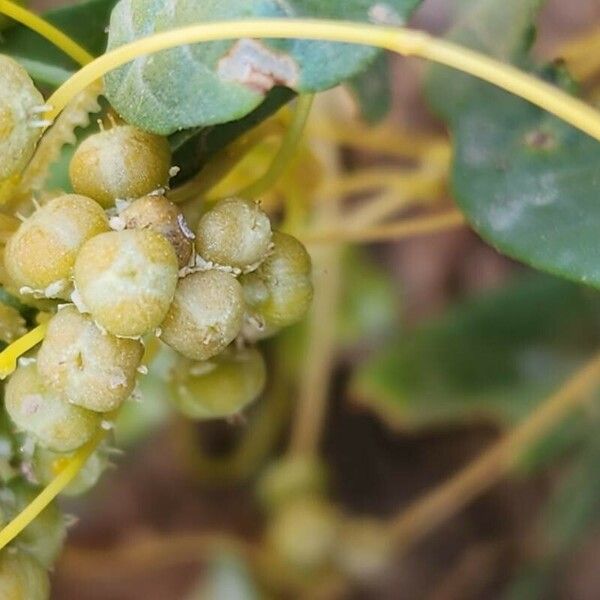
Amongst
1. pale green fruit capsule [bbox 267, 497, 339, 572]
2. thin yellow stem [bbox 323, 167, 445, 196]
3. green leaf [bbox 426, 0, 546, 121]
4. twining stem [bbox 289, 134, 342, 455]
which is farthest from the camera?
twining stem [bbox 289, 134, 342, 455]

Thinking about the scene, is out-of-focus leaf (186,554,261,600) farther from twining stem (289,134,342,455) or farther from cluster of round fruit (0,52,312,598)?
cluster of round fruit (0,52,312,598)

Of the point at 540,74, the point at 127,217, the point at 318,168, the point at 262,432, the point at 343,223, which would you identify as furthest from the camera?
the point at 262,432

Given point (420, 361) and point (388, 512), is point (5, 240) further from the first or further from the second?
point (388, 512)

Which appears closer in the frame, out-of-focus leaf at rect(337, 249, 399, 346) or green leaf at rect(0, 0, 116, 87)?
green leaf at rect(0, 0, 116, 87)

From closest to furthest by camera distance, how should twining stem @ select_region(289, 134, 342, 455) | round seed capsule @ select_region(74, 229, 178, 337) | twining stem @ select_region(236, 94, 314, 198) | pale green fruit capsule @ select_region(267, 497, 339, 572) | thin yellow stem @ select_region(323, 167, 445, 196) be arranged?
1. round seed capsule @ select_region(74, 229, 178, 337)
2. twining stem @ select_region(236, 94, 314, 198)
3. thin yellow stem @ select_region(323, 167, 445, 196)
4. pale green fruit capsule @ select_region(267, 497, 339, 572)
5. twining stem @ select_region(289, 134, 342, 455)

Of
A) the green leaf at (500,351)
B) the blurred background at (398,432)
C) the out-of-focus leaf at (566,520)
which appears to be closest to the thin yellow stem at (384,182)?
the blurred background at (398,432)

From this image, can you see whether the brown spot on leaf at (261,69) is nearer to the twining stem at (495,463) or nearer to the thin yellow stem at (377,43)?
the thin yellow stem at (377,43)

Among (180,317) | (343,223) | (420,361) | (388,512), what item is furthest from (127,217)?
(388,512)

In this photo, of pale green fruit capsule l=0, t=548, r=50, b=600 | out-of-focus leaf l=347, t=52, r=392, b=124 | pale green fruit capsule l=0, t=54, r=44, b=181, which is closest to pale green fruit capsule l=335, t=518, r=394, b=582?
out-of-focus leaf l=347, t=52, r=392, b=124
